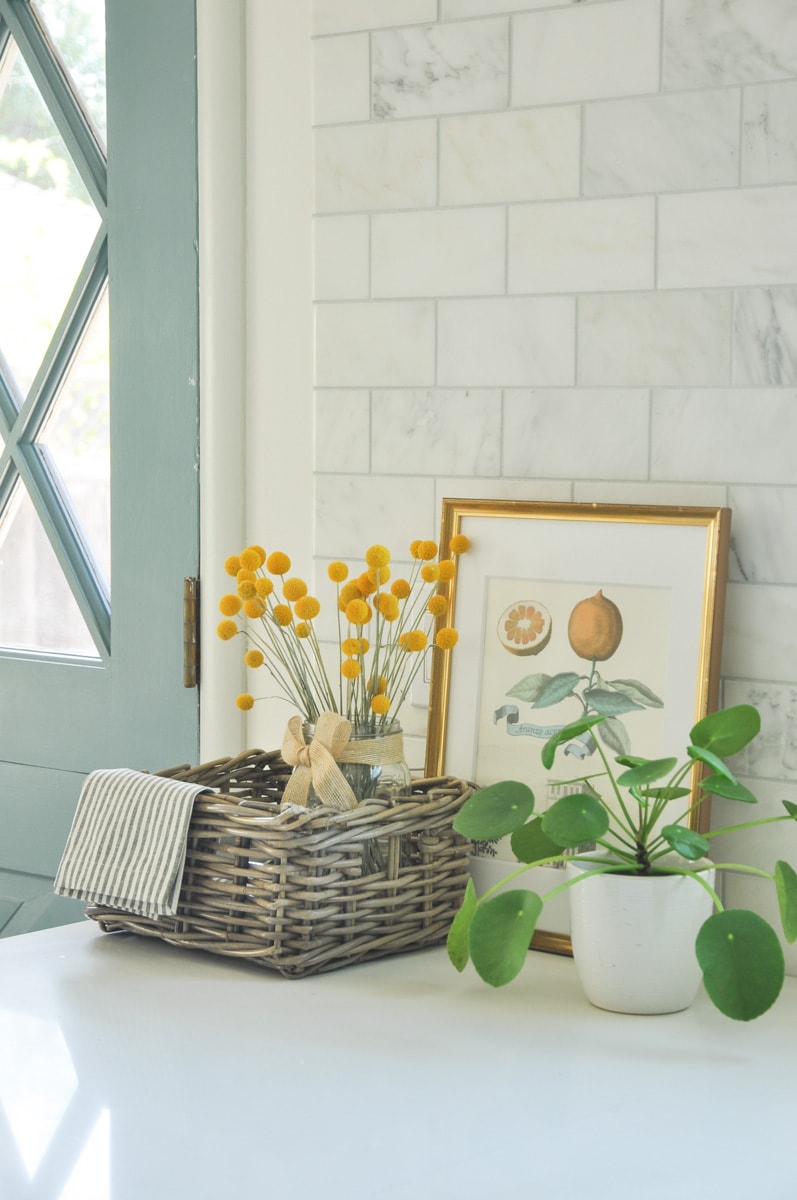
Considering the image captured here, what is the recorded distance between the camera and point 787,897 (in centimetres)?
97

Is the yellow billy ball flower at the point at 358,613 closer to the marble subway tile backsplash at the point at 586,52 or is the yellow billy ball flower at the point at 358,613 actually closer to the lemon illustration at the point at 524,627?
the lemon illustration at the point at 524,627

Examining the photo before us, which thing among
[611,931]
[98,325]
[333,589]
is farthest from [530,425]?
[98,325]

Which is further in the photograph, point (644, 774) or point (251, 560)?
point (251, 560)

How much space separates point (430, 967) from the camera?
1.14 m

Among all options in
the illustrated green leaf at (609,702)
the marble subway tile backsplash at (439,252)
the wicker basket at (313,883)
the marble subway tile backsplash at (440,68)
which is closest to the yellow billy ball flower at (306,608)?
the wicker basket at (313,883)

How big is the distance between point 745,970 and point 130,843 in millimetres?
534

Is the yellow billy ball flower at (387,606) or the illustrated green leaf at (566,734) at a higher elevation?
the yellow billy ball flower at (387,606)

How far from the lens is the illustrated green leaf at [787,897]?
96cm

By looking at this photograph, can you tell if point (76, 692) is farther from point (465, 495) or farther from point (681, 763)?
point (681, 763)

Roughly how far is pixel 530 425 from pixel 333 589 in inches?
11.6

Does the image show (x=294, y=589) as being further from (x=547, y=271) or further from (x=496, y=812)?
(x=547, y=271)

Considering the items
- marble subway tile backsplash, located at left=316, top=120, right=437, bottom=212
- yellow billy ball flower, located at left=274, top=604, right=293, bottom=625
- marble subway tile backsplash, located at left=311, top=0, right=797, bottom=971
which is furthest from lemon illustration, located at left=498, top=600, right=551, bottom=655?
marble subway tile backsplash, located at left=316, top=120, right=437, bottom=212

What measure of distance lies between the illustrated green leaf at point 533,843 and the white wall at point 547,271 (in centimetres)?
19

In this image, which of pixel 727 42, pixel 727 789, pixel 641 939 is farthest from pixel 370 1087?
pixel 727 42
